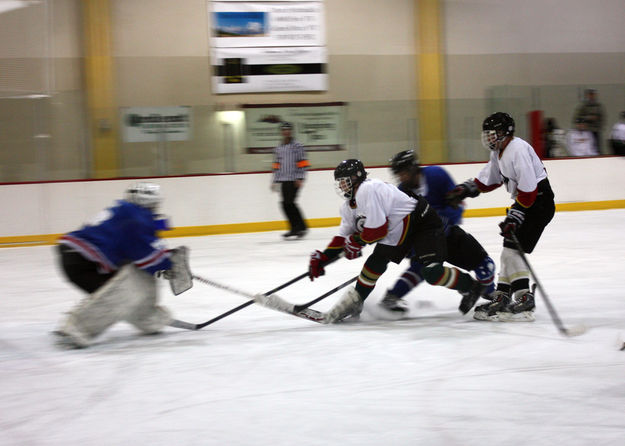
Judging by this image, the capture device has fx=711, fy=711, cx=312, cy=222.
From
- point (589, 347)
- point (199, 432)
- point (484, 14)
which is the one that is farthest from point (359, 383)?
point (484, 14)

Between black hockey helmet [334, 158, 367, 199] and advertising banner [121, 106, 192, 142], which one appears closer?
black hockey helmet [334, 158, 367, 199]

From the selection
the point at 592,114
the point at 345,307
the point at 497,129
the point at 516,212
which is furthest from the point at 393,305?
the point at 592,114

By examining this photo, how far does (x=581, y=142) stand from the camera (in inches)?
391

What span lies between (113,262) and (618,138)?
847 centimetres

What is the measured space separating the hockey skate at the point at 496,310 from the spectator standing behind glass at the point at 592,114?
7273mm

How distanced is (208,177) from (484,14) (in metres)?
5.89

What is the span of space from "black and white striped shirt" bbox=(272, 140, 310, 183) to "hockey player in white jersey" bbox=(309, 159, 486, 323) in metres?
4.13

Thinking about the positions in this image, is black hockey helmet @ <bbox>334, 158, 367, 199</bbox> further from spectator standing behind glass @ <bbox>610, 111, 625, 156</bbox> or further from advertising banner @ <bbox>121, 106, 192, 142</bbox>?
spectator standing behind glass @ <bbox>610, 111, 625, 156</bbox>

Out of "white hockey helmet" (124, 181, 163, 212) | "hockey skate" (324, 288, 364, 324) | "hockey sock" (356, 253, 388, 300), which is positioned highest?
"white hockey helmet" (124, 181, 163, 212)

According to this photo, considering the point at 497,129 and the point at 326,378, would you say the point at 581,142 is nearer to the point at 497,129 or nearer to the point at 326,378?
the point at 497,129

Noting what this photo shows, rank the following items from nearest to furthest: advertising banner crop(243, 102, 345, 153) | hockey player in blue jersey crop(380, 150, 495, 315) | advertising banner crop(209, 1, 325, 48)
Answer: hockey player in blue jersey crop(380, 150, 495, 315) < advertising banner crop(243, 102, 345, 153) < advertising banner crop(209, 1, 325, 48)

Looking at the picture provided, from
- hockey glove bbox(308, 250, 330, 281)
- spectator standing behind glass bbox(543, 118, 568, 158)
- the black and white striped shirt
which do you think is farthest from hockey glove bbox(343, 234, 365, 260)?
spectator standing behind glass bbox(543, 118, 568, 158)

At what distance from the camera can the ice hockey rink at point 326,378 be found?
6.88ft

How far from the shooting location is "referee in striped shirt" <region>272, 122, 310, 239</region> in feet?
25.0
